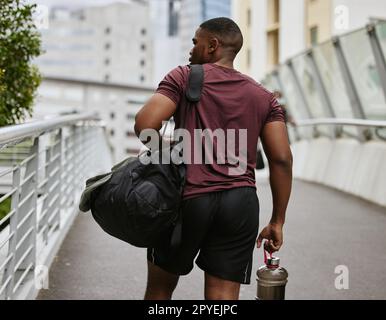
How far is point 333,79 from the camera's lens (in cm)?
1098

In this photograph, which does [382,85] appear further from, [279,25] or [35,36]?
[279,25]

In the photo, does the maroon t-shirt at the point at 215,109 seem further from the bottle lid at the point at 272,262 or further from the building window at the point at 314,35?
the building window at the point at 314,35

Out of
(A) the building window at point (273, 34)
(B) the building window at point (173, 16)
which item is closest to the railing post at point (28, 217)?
(A) the building window at point (273, 34)

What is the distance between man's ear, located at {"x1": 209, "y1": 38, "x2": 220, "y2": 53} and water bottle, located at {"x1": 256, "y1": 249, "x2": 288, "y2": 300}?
0.87m

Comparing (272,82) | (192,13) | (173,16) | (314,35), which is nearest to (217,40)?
(272,82)

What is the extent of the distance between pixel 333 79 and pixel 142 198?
905 cm

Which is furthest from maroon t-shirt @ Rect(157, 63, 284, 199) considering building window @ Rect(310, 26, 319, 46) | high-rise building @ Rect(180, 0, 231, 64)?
high-rise building @ Rect(180, 0, 231, 64)

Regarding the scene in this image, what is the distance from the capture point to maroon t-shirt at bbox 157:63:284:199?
2.46 metres

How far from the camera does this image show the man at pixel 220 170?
2.46 m

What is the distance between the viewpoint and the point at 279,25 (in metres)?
→ 32.6

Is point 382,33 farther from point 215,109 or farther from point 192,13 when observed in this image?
point 192,13
